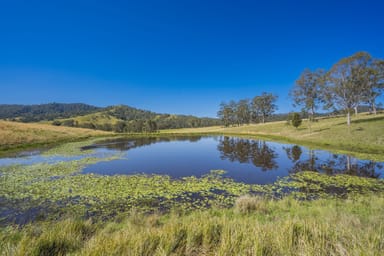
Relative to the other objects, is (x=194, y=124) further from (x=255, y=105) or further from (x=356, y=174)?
(x=356, y=174)

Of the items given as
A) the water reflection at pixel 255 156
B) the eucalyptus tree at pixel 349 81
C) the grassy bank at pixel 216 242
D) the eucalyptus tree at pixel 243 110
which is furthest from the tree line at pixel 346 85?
the eucalyptus tree at pixel 243 110

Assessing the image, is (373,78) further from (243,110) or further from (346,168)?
(243,110)

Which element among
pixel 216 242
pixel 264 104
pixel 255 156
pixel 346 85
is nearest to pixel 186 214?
pixel 216 242

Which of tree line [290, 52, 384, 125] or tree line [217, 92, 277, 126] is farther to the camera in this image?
tree line [217, 92, 277, 126]

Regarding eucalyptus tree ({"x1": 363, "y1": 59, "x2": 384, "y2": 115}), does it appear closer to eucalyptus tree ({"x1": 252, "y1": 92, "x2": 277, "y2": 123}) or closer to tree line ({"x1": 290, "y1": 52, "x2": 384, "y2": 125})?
tree line ({"x1": 290, "y1": 52, "x2": 384, "y2": 125})

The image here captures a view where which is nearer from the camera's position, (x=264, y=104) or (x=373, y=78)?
(x=373, y=78)

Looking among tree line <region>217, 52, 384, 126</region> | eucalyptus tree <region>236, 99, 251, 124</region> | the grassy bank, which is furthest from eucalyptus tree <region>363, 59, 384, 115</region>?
eucalyptus tree <region>236, 99, 251, 124</region>

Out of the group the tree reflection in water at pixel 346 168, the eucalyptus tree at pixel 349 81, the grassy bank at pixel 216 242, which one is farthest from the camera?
the eucalyptus tree at pixel 349 81

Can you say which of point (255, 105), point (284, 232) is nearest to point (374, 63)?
point (284, 232)

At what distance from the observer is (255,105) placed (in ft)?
274

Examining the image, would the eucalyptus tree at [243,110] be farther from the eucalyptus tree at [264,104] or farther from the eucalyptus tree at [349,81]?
the eucalyptus tree at [349,81]

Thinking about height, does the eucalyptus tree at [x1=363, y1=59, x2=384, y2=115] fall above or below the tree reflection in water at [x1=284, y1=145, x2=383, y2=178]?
above

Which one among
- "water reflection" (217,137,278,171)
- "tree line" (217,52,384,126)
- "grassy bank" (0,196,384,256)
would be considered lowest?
"water reflection" (217,137,278,171)

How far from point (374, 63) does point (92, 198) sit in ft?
143
